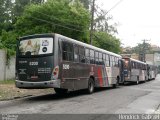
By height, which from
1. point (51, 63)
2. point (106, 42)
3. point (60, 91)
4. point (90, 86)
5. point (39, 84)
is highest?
point (106, 42)

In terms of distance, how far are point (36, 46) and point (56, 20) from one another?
18887mm

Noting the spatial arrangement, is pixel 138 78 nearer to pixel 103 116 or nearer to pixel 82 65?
pixel 82 65

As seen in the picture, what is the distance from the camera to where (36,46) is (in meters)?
16.0

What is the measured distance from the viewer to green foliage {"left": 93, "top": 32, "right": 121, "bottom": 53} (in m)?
47.9

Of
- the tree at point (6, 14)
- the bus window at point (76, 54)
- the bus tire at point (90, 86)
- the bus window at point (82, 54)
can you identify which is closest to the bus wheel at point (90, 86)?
the bus tire at point (90, 86)

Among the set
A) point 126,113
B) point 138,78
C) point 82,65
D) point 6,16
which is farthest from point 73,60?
point 6,16

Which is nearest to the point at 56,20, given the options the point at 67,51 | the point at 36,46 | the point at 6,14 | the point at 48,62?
the point at 67,51

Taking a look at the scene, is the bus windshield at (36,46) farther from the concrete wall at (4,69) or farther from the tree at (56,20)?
the tree at (56,20)

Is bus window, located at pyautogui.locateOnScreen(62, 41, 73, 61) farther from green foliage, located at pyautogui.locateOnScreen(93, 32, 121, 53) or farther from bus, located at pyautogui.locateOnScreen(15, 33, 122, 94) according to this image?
green foliage, located at pyautogui.locateOnScreen(93, 32, 121, 53)

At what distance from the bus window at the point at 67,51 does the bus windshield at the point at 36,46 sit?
1025 millimetres

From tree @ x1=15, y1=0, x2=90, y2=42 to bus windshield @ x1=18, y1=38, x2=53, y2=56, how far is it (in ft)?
58.0

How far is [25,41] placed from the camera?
16344 millimetres

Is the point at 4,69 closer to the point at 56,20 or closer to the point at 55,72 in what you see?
the point at 56,20

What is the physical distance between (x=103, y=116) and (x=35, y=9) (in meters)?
25.9
